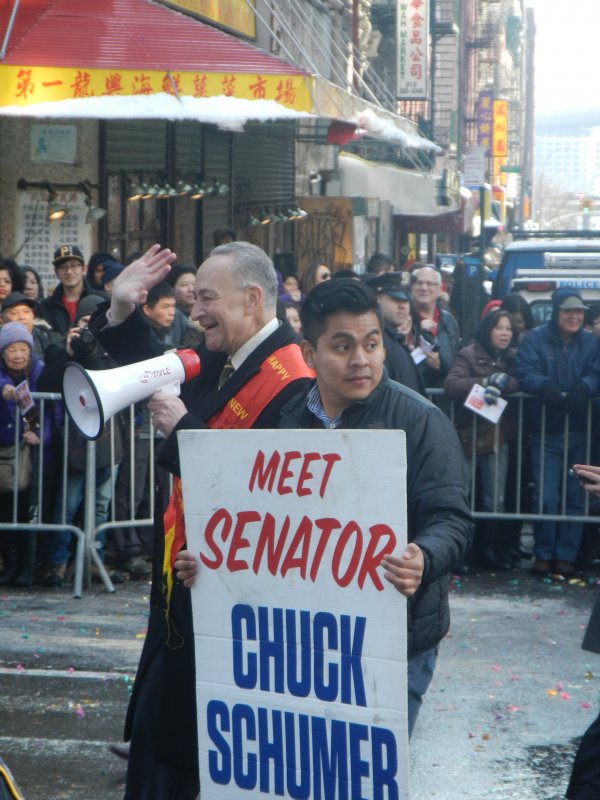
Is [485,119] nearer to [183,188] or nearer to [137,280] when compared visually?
[183,188]

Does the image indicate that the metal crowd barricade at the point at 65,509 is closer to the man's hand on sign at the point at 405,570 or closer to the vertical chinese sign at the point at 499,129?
the man's hand on sign at the point at 405,570

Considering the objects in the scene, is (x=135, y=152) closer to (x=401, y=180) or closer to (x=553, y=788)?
(x=553, y=788)

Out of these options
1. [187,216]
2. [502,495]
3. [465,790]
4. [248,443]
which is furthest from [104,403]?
[187,216]

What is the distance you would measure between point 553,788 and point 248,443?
8.50ft

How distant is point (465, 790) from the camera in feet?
17.5

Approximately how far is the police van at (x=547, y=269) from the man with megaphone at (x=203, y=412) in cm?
755

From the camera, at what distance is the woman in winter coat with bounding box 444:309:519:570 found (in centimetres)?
928

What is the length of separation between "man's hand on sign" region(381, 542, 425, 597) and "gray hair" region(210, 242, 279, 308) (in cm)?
117

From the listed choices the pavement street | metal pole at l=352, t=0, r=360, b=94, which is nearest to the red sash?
the pavement street

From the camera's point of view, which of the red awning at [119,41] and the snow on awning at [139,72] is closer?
the snow on awning at [139,72]

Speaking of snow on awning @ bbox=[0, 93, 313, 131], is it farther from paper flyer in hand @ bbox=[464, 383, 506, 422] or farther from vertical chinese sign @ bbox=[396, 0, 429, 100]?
vertical chinese sign @ bbox=[396, 0, 429, 100]

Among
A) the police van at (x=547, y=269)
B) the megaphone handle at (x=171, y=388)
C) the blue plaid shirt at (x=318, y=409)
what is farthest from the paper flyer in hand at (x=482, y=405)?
the blue plaid shirt at (x=318, y=409)

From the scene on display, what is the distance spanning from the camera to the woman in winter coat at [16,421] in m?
8.26

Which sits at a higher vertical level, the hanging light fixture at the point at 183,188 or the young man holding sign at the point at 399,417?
the hanging light fixture at the point at 183,188
